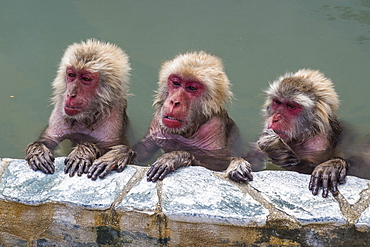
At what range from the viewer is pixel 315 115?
629 cm

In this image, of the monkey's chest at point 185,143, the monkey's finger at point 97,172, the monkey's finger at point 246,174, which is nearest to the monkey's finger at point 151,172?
the monkey's finger at point 97,172

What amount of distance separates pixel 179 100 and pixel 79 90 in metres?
1.26

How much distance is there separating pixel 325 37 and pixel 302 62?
96cm

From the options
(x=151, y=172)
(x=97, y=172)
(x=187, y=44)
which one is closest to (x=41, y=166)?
(x=97, y=172)

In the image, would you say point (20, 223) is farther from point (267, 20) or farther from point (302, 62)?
point (267, 20)

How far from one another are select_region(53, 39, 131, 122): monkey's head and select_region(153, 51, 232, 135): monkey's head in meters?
0.58

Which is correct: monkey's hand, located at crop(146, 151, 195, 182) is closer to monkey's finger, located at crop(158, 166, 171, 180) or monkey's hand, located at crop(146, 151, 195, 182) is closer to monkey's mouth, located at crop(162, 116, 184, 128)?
monkey's finger, located at crop(158, 166, 171, 180)

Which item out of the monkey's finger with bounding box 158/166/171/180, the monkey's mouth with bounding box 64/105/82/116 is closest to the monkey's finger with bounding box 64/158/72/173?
the monkey's finger with bounding box 158/166/171/180

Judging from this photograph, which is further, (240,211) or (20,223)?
(20,223)

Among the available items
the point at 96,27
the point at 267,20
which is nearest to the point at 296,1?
the point at 267,20

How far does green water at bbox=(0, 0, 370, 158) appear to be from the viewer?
8.20 meters

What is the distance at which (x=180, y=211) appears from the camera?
431 cm

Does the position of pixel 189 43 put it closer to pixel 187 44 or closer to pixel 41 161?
pixel 187 44

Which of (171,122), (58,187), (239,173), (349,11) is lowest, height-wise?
(58,187)
